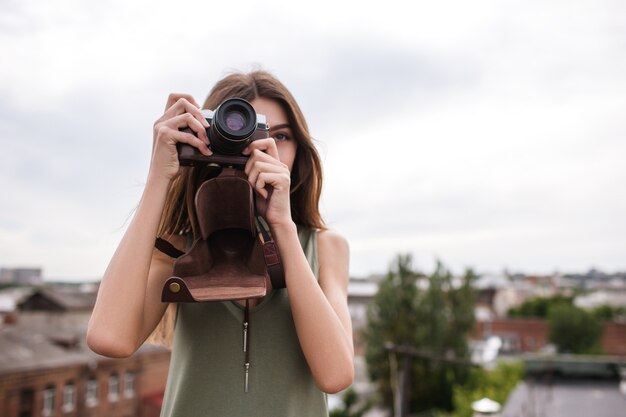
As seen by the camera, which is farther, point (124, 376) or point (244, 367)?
point (124, 376)

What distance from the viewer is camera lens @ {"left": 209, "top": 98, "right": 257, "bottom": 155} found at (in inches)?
34.9

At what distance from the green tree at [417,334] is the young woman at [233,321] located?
16355mm

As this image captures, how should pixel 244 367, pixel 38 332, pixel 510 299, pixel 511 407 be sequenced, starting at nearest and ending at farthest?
pixel 244 367 → pixel 511 407 → pixel 38 332 → pixel 510 299

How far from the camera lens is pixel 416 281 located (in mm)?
17531

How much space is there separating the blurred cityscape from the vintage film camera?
18.8ft

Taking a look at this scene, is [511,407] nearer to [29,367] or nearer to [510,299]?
[29,367]

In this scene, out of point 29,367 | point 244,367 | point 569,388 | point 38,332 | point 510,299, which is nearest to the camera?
point 244,367

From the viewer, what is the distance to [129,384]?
1945cm

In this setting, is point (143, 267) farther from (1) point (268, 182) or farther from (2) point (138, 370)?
(2) point (138, 370)

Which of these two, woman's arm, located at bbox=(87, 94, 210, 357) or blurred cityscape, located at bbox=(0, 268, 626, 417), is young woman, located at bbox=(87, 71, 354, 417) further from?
blurred cityscape, located at bbox=(0, 268, 626, 417)

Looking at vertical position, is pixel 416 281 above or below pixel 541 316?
above

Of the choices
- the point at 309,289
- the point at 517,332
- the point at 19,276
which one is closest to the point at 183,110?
the point at 309,289

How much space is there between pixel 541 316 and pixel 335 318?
132 feet

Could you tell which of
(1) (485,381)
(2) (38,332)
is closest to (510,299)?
(1) (485,381)
